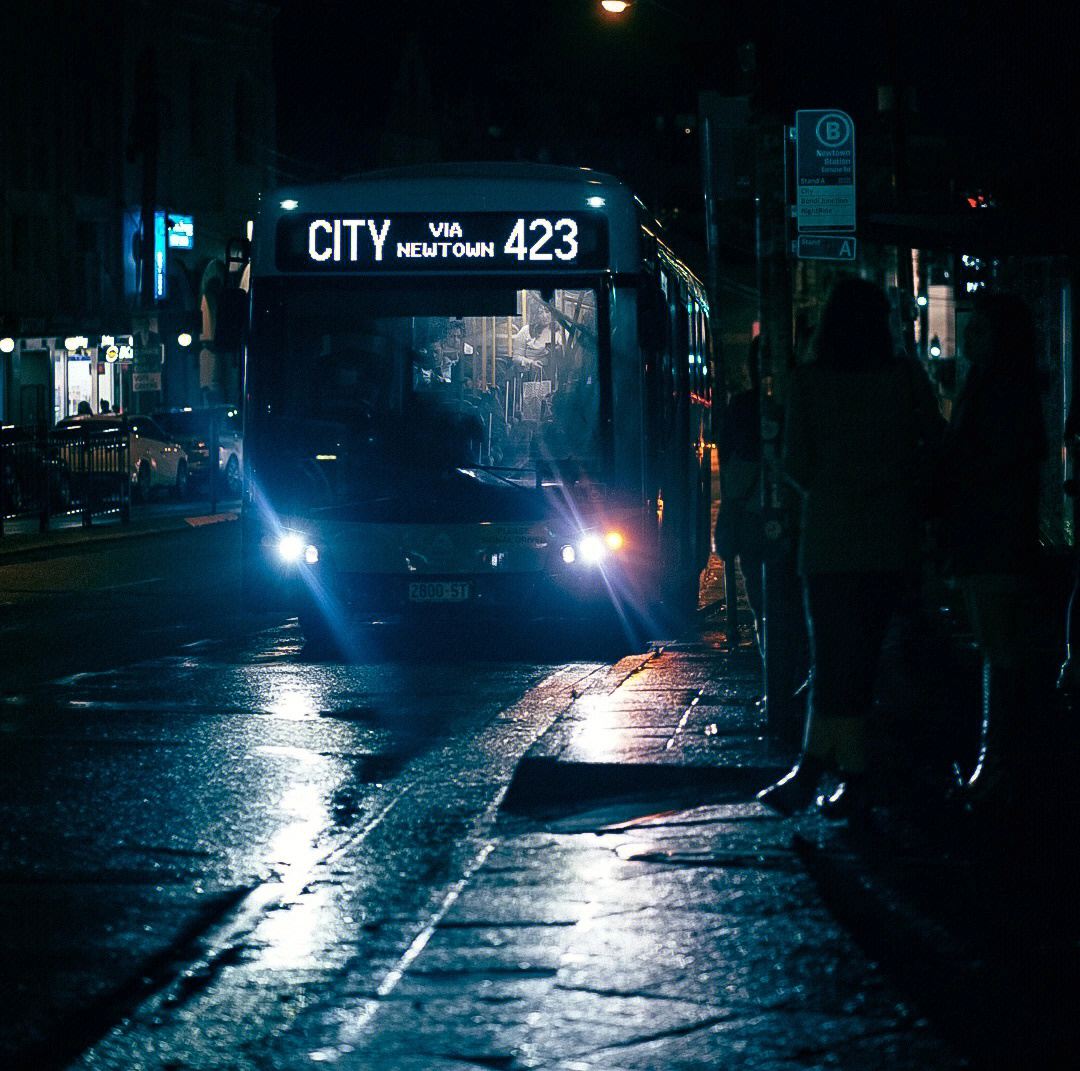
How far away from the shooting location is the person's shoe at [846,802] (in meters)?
7.58

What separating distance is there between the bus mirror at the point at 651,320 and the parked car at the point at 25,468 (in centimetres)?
1612

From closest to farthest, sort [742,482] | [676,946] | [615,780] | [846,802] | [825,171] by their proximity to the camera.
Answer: [676,946] < [846,802] < [615,780] < [825,171] < [742,482]

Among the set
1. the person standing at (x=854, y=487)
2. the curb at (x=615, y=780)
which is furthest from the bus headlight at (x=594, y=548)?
the person standing at (x=854, y=487)

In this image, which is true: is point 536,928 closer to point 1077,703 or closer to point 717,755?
point 717,755

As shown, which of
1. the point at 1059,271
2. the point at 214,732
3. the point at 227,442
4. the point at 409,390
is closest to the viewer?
the point at 214,732

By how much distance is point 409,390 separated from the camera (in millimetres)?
14188

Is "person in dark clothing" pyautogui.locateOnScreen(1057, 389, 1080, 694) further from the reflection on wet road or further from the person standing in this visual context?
the person standing

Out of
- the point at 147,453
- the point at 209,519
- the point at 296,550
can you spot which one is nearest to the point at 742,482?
the point at 296,550

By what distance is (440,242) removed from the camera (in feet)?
46.9

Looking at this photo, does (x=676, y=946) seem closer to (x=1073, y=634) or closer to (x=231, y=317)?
(x=1073, y=634)

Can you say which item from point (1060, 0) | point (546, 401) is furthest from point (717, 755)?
point (1060, 0)

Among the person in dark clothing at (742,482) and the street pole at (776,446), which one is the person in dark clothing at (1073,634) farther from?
the person in dark clothing at (742,482)

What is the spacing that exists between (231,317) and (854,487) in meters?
7.60

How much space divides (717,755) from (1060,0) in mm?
8594
